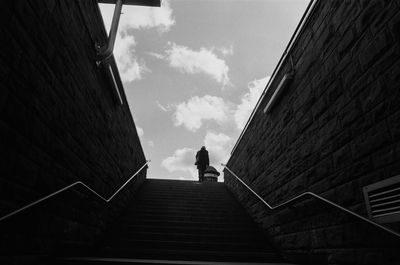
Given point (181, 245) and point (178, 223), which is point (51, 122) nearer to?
point (181, 245)

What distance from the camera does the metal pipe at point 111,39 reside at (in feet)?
12.0

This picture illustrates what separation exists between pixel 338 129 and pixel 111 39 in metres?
3.43

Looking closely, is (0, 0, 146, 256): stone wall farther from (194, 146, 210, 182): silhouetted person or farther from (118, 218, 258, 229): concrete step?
(194, 146, 210, 182): silhouetted person

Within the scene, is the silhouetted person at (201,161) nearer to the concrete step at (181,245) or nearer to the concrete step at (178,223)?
the concrete step at (178,223)

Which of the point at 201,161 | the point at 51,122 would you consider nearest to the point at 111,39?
the point at 51,122

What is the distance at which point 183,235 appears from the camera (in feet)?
13.9

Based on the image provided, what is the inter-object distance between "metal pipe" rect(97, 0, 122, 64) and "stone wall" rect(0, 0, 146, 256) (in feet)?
0.44

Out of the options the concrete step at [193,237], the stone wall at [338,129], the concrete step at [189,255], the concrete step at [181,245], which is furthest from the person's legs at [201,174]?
the concrete step at [189,255]

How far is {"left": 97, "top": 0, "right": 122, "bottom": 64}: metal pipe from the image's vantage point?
3.65m

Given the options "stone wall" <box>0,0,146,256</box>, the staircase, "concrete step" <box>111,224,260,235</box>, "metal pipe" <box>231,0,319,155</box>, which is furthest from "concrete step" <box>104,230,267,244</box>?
"metal pipe" <box>231,0,319,155</box>

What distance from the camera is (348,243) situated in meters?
2.29

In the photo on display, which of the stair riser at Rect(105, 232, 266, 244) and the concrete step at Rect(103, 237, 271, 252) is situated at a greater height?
the stair riser at Rect(105, 232, 266, 244)

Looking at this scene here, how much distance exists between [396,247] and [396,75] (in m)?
1.28

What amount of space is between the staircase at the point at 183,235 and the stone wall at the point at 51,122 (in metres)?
0.47
